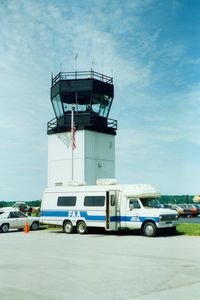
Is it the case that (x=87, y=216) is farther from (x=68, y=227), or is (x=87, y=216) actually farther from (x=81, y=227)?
(x=68, y=227)

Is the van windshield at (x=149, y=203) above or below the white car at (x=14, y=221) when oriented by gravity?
above

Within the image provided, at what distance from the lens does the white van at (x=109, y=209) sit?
2244cm

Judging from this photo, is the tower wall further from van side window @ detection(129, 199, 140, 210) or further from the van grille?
the van grille

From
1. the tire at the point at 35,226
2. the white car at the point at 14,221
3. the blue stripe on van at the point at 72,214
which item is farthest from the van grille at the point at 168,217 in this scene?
the tire at the point at 35,226

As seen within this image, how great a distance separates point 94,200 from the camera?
2461cm

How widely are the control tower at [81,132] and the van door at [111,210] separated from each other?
9.65m

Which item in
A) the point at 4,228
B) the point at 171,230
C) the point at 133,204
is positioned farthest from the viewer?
the point at 4,228

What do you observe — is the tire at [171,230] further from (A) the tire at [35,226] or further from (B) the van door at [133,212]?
(A) the tire at [35,226]

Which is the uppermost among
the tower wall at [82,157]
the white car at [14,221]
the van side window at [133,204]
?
the tower wall at [82,157]

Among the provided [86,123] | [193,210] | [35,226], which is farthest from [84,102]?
[193,210]

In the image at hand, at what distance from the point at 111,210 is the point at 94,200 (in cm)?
140

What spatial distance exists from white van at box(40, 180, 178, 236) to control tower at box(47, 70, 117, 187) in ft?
24.7

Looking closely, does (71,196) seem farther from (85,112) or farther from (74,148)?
(85,112)

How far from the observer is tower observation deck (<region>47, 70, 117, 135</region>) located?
34.6m
